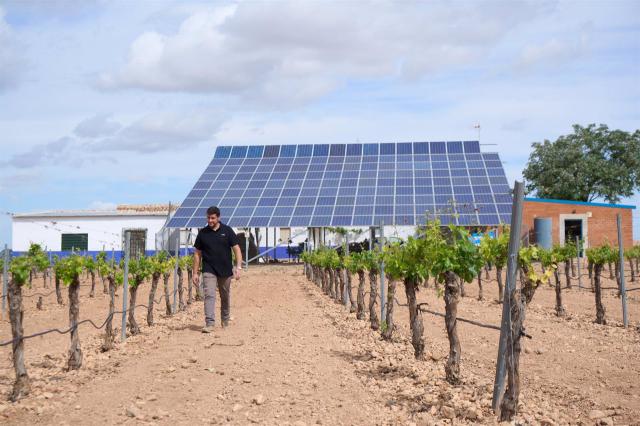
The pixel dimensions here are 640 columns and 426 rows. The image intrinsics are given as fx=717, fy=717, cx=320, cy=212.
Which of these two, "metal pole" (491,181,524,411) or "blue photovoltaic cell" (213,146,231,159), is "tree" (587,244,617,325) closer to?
"metal pole" (491,181,524,411)

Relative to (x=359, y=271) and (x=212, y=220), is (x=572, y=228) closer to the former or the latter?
(x=359, y=271)

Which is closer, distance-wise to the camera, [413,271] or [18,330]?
[18,330]

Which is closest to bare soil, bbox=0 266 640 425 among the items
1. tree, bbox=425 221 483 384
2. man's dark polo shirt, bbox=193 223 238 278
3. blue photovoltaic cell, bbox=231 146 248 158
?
tree, bbox=425 221 483 384

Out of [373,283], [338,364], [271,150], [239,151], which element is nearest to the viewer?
[338,364]

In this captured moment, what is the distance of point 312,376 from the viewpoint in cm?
704

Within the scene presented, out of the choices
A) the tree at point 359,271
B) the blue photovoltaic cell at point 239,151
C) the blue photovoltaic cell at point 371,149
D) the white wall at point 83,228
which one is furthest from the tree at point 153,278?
the white wall at point 83,228

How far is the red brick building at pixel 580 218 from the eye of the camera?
33688 mm

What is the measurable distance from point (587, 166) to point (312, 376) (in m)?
41.4

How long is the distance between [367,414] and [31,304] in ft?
50.1

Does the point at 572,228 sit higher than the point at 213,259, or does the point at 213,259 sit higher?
the point at 572,228

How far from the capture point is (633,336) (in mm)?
10969

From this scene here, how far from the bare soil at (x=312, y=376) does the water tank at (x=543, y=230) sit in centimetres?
1992

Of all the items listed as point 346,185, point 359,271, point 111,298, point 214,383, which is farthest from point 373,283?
point 346,185

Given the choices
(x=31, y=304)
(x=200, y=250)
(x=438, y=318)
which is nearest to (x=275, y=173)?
(x=31, y=304)
